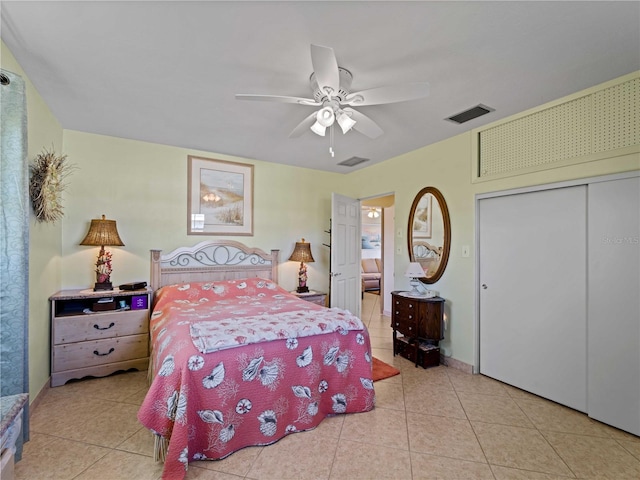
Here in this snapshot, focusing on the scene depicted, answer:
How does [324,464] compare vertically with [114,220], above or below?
below

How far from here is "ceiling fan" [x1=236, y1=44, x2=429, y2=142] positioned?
1.71 m

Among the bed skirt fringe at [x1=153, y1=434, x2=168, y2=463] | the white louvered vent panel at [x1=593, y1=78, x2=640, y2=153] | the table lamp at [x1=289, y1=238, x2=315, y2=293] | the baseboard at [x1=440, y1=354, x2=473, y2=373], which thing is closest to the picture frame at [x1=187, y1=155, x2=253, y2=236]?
the table lamp at [x1=289, y1=238, x2=315, y2=293]

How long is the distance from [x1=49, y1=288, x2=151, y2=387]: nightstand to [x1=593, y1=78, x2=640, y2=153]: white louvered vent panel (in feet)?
14.2

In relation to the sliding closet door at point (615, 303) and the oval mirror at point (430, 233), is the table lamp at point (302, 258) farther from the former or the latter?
the sliding closet door at point (615, 303)

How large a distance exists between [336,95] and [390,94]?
13.8 inches

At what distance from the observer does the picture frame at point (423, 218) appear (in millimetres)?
3752

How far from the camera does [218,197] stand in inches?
164

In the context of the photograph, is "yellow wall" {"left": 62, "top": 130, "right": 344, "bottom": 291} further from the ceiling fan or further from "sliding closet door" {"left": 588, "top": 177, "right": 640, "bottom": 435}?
"sliding closet door" {"left": 588, "top": 177, "right": 640, "bottom": 435}

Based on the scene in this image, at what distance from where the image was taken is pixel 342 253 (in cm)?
449

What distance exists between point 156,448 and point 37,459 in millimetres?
771

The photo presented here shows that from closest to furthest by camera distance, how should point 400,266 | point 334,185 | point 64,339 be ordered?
point 64,339 → point 400,266 → point 334,185

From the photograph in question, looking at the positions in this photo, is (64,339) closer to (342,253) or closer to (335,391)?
(335,391)

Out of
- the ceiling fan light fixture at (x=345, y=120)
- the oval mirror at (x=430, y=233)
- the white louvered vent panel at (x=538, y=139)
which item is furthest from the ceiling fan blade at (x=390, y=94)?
the oval mirror at (x=430, y=233)

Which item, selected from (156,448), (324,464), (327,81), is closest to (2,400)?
(156,448)
